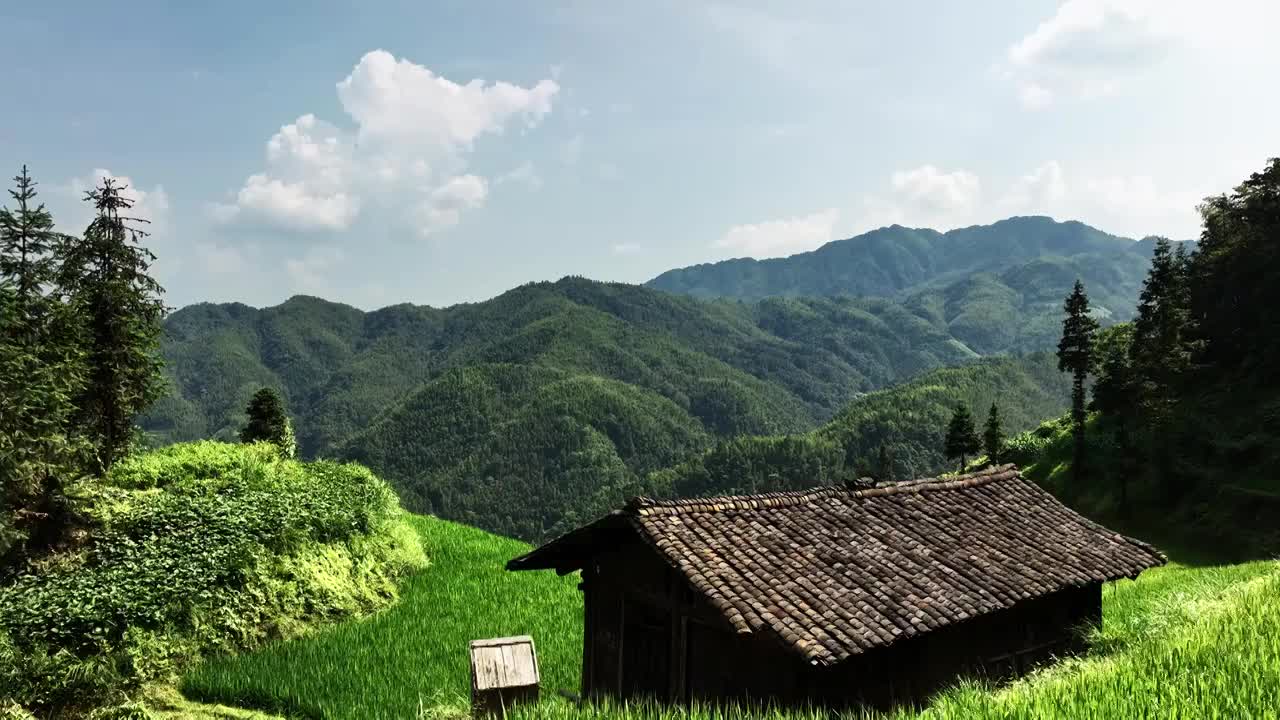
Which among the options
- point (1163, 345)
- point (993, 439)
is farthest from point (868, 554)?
point (993, 439)

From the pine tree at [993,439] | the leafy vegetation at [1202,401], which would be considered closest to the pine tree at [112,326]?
the leafy vegetation at [1202,401]

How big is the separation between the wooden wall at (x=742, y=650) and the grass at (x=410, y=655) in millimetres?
2708

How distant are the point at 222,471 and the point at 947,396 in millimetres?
201920

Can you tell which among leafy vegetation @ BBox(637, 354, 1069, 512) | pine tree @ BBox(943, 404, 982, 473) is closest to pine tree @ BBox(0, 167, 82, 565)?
pine tree @ BBox(943, 404, 982, 473)

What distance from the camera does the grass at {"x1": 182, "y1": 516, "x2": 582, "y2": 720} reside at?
1370 cm

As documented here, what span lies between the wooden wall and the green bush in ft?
28.8

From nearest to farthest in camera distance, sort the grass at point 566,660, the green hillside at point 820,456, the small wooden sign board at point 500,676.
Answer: the small wooden sign board at point 500,676, the grass at point 566,660, the green hillside at point 820,456

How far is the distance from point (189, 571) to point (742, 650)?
13.0 metres

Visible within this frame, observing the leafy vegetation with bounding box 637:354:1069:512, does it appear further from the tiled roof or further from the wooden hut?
the wooden hut

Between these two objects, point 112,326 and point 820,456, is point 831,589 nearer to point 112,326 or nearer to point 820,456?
point 112,326

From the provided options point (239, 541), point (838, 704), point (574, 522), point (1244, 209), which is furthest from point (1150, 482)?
point (574, 522)

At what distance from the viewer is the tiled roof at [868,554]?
10547mm

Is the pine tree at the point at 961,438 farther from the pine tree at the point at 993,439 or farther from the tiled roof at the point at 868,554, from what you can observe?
the tiled roof at the point at 868,554

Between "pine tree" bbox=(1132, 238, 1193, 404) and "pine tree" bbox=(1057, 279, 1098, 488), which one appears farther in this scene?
"pine tree" bbox=(1057, 279, 1098, 488)
